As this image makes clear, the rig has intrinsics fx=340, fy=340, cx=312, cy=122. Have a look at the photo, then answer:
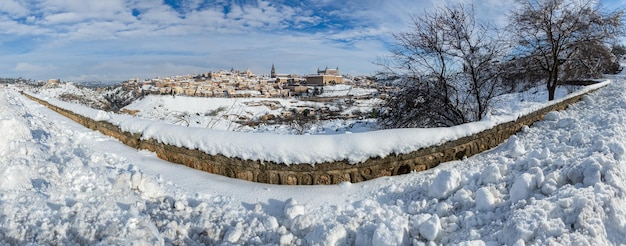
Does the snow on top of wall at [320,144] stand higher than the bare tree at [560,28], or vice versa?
the bare tree at [560,28]

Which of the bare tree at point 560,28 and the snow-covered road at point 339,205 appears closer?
the snow-covered road at point 339,205

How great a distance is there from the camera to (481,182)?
4102 mm

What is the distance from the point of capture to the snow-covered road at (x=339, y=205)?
3184mm

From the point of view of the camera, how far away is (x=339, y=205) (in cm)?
441

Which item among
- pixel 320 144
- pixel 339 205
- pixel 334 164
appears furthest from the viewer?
pixel 320 144

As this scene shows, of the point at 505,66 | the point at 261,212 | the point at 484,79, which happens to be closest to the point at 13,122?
the point at 261,212

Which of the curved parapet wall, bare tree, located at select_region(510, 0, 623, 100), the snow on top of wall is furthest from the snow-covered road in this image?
bare tree, located at select_region(510, 0, 623, 100)

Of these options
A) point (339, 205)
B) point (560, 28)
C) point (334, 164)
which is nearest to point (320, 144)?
point (334, 164)

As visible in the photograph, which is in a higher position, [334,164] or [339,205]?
[334,164]

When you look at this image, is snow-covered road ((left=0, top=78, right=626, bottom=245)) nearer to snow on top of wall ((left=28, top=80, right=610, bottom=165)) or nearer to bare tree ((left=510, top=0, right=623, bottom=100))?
snow on top of wall ((left=28, top=80, right=610, bottom=165))

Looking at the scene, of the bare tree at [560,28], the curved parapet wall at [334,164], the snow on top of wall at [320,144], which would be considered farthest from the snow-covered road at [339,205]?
the bare tree at [560,28]

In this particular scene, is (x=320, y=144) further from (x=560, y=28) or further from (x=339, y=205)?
(x=560, y=28)

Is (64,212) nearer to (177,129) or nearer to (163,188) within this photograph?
(163,188)

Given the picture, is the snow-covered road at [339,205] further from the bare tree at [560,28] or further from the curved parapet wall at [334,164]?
the bare tree at [560,28]
